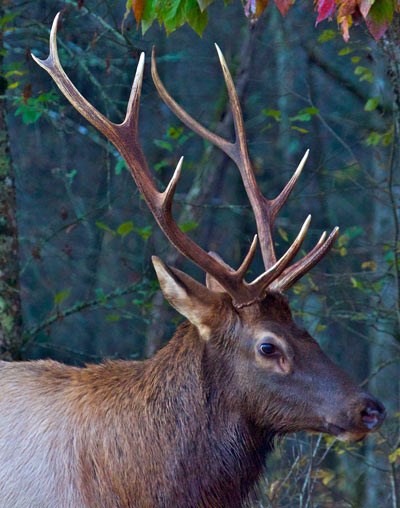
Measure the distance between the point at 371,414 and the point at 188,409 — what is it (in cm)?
70

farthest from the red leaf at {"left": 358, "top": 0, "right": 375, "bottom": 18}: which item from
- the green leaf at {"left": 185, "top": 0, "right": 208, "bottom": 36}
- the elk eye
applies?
the elk eye

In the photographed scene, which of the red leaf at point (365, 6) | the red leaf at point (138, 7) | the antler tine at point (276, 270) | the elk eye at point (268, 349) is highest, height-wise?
the red leaf at point (138, 7)

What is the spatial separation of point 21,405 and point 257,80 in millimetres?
4168

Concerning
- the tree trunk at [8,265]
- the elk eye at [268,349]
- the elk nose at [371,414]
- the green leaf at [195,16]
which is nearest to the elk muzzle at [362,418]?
the elk nose at [371,414]

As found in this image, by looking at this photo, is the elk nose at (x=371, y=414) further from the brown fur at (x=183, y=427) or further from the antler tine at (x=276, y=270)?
the antler tine at (x=276, y=270)

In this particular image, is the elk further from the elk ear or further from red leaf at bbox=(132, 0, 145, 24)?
red leaf at bbox=(132, 0, 145, 24)

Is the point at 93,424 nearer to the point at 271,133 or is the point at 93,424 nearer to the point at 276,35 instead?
the point at 276,35

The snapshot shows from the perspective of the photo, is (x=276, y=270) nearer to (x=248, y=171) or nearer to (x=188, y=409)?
(x=188, y=409)

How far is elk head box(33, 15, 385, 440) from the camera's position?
421 cm

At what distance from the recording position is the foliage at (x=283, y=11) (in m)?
3.94

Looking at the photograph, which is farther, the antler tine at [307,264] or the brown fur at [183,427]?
the antler tine at [307,264]

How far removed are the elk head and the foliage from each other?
21 centimetres

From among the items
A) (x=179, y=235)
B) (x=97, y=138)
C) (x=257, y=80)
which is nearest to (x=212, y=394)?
(x=179, y=235)

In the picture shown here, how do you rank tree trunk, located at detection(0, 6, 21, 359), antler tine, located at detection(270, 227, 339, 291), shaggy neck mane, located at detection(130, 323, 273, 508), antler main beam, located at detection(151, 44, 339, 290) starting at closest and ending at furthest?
shaggy neck mane, located at detection(130, 323, 273, 508) → antler tine, located at detection(270, 227, 339, 291) → antler main beam, located at detection(151, 44, 339, 290) → tree trunk, located at detection(0, 6, 21, 359)
